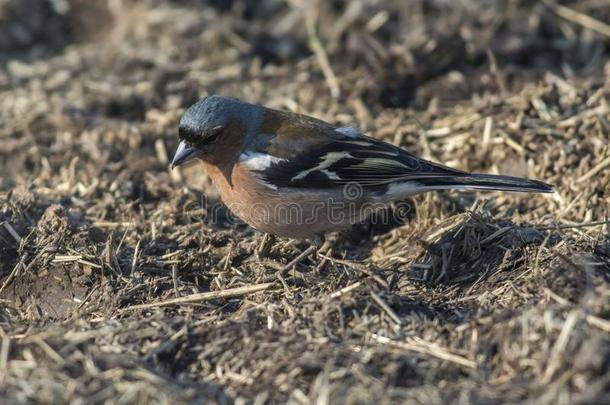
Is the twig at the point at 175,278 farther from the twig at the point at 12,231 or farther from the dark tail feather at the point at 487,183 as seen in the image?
the dark tail feather at the point at 487,183

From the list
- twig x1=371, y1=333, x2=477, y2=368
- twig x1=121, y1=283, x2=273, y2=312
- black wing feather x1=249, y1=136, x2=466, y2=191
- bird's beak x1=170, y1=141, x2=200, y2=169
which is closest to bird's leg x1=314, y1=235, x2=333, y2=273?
black wing feather x1=249, y1=136, x2=466, y2=191

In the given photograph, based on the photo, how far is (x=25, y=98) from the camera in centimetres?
881

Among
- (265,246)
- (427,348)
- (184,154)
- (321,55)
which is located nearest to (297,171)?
(265,246)

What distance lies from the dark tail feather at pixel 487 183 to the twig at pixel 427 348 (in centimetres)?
158

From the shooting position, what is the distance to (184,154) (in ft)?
19.7

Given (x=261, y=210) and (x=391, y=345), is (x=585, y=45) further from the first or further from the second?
(x=391, y=345)

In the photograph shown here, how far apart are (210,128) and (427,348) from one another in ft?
8.47

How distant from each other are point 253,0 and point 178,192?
15.2 ft

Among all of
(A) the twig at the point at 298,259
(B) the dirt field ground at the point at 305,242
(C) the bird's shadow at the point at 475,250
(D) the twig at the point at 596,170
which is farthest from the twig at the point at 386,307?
(D) the twig at the point at 596,170

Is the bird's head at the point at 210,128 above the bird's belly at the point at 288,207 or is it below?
above

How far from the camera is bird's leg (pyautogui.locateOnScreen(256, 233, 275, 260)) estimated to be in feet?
20.0

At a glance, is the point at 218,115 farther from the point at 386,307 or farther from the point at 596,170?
the point at 596,170

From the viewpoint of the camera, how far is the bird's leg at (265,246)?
6094mm

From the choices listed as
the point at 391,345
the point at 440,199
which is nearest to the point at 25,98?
the point at 440,199
